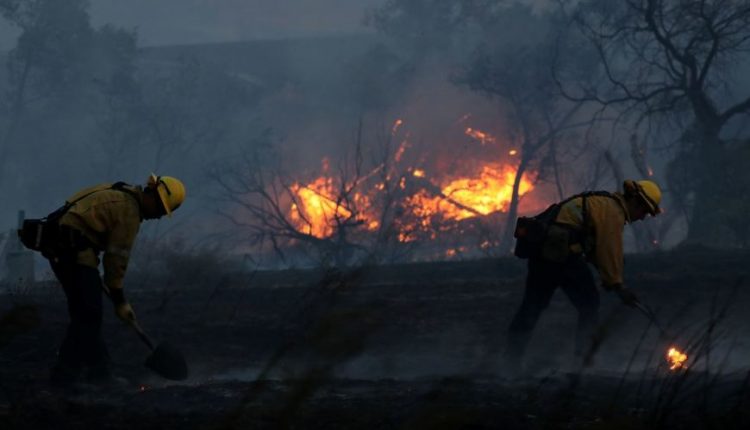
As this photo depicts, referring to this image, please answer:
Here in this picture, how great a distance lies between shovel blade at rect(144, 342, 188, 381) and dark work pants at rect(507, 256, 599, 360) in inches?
96.2

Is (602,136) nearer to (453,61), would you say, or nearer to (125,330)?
(453,61)

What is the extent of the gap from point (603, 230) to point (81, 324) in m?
3.61

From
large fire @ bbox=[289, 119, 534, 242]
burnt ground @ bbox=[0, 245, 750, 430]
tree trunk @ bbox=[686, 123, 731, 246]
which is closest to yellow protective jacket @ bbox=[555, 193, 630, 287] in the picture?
burnt ground @ bbox=[0, 245, 750, 430]

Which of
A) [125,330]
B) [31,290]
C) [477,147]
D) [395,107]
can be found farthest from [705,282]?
[395,107]

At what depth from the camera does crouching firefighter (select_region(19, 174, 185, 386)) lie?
20.7ft

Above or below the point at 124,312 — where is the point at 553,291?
above

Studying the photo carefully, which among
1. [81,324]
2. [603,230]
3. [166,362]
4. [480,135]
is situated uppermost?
[480,135]

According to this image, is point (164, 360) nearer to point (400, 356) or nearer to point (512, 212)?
point (400, 356)

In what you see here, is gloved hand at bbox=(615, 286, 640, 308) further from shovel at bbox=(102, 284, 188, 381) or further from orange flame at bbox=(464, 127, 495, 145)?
orange flame at bbox=(464, 127, 495, 145)

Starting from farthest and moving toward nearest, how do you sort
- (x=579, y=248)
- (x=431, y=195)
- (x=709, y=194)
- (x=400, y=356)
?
1. (x=431, y=195)
2. (x=709, y=194)
3. (x=400, y=356)
4. (x=579, y=248)

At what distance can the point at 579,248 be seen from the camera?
22.7 ft

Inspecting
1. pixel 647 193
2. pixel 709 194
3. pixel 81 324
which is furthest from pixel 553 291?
pixel 709 194

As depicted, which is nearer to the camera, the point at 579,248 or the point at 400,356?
the point at 579,248

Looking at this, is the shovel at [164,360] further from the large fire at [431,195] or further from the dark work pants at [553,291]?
the large fire at [431,195]
